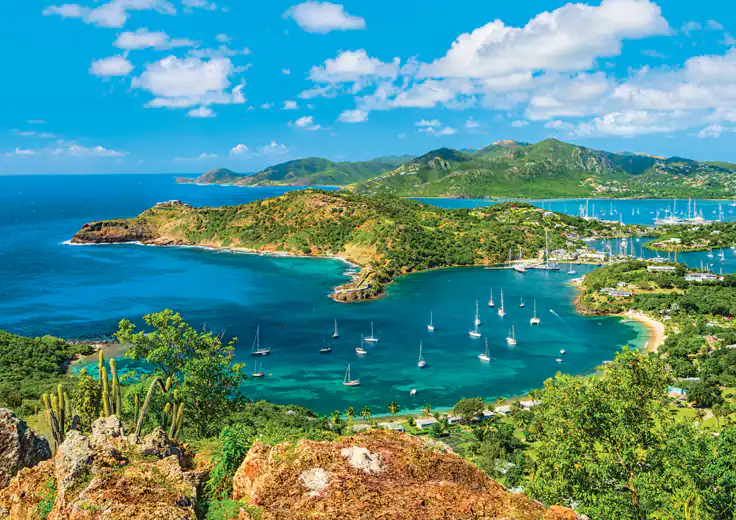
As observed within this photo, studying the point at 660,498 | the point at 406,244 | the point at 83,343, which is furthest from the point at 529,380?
the point at 406,244

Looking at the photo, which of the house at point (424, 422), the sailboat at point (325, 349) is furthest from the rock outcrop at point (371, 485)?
the sailboat at point (325, 349)

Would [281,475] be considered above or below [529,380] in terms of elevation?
above

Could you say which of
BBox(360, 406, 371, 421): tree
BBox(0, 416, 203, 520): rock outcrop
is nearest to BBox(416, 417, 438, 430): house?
BBox(360, 406, 371, 421): tree

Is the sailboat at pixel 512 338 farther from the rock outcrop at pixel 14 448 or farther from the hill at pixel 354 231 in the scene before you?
the rock outcrop at pixel 14 448

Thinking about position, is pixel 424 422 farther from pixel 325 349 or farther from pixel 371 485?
pixel 371 485

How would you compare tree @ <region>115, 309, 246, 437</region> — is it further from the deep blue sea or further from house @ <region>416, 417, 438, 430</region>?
the deep blue sea

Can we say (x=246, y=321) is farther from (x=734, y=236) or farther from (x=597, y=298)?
(x=734, y=236)

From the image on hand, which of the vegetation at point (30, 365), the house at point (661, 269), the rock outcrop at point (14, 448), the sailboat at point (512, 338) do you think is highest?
the rock outcrop at point (14, 448)
